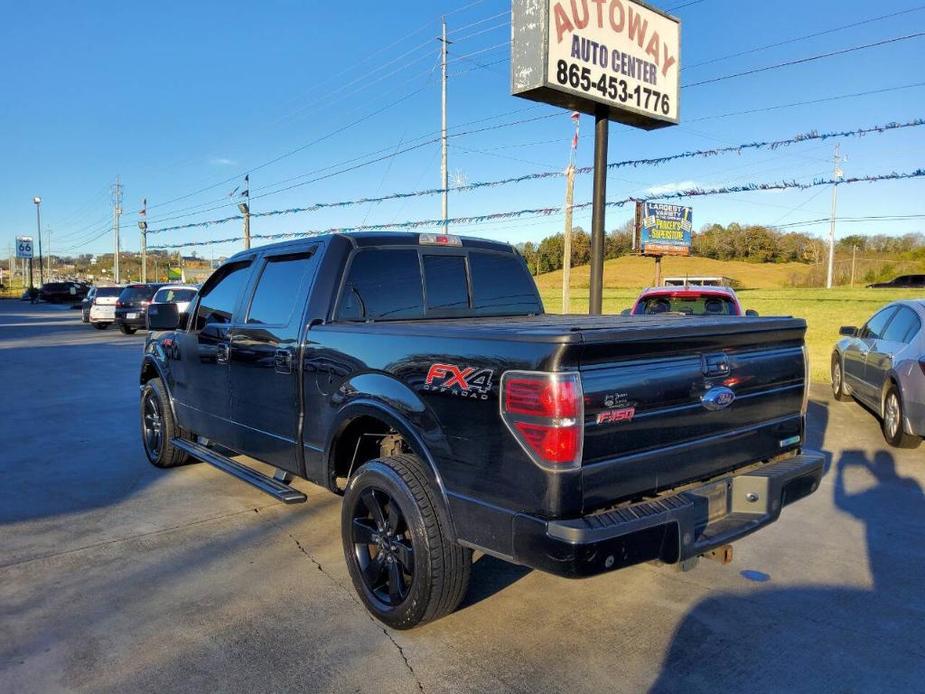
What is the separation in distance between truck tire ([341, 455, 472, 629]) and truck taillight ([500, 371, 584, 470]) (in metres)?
0.72

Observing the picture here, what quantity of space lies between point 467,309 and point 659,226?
122 ft

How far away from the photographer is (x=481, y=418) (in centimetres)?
283

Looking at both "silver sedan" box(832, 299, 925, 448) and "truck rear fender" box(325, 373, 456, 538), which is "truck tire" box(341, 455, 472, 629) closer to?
"truck rear fender" box(325, 373, 456, 538)

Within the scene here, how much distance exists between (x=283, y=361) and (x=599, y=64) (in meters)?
6.25

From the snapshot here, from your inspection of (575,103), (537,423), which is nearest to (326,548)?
(537,423)

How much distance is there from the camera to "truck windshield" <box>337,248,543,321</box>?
4.21 m

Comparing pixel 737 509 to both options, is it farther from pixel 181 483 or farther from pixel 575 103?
pixel 575 103

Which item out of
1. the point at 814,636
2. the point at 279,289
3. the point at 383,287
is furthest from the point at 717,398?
the point at 279,289

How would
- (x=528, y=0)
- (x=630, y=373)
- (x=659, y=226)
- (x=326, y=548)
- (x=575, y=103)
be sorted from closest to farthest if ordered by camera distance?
(x=630, y=373) → (x=326, y=548) → (x=528, y=0) → (x=575, y=103) → (x=659, y=226)

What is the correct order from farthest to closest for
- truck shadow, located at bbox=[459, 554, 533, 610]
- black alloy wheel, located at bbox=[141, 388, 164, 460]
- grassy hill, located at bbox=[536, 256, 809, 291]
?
grassy hill, located at bbox=[536, 256, 809, 291], black alloy wheel, located at bbox=[141, 388, 164, 460], truck shadow, located at bbox=[459, 554, 533, 610]

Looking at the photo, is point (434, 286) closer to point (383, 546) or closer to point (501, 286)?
point (501, 286)

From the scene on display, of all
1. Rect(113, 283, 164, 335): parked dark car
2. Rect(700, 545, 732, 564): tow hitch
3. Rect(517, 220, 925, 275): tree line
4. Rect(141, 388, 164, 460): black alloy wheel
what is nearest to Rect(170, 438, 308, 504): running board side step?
Rect(141, 388, 164, 460): black alloy wheel

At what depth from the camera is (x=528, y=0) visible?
26.8 feet

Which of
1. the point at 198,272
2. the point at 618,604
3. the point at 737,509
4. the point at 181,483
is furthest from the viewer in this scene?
the point at 198,272
